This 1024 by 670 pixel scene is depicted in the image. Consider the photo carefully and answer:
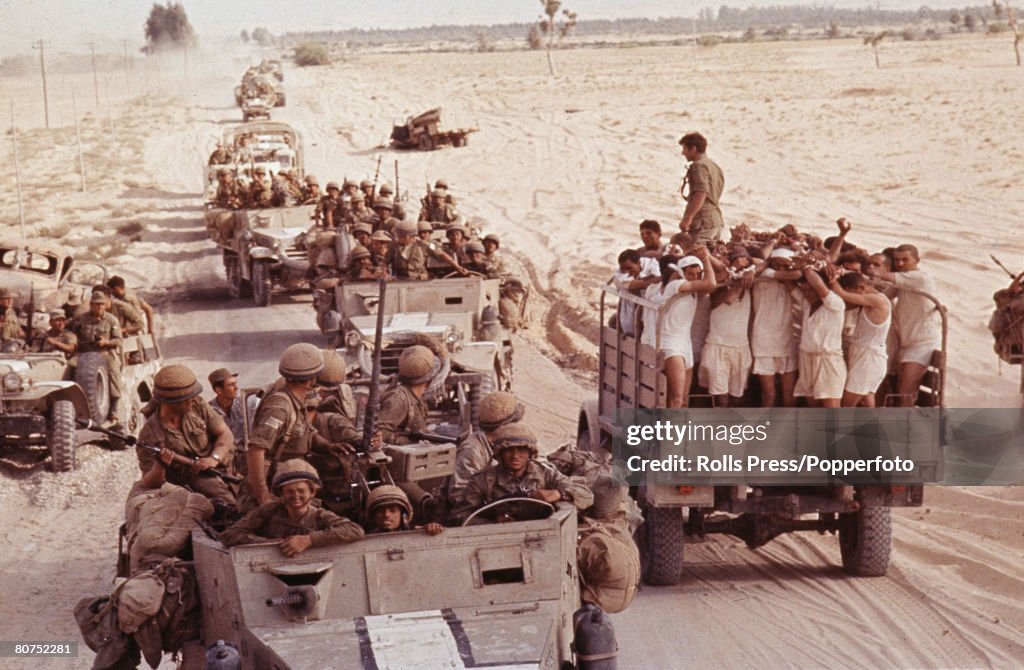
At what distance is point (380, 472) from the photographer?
27.3 ft

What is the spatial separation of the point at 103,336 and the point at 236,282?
32.9 ft

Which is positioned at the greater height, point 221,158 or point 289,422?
point 289,422

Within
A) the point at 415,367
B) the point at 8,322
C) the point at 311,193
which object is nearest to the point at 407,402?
the point at 415,367

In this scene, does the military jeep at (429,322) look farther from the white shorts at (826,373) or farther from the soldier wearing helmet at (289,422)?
the soldier wearing helmet at (289,422)

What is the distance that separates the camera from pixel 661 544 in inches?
405

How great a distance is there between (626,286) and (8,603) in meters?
4.72

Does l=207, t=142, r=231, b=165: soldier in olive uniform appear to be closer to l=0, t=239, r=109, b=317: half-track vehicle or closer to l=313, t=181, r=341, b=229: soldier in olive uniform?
l=313, t=181, r=341, b=229: soldier in olive uniform

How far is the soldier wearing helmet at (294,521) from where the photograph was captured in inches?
286

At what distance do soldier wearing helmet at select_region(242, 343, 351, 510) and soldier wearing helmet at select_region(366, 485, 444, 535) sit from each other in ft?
2.83

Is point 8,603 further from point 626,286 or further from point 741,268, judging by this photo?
point 741,268

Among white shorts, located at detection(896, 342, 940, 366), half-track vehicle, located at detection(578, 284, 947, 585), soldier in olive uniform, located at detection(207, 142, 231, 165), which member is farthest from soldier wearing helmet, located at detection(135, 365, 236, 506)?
soldier in olive uniform, located at detection(207, 142, 231, 165)

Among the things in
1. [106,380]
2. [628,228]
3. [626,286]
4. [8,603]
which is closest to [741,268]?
[626,286]

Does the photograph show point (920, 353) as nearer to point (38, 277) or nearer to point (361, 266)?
point (361, 266)

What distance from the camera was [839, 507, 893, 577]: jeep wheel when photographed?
10227mm
